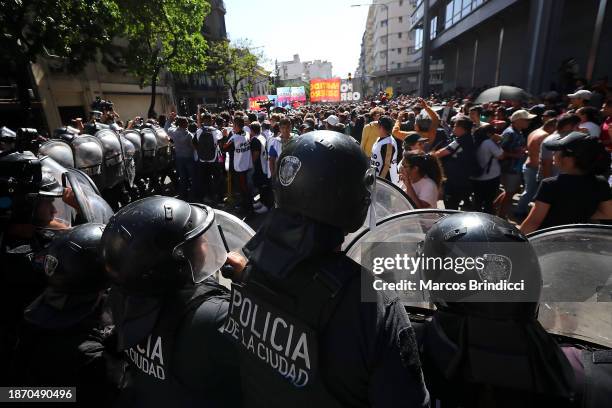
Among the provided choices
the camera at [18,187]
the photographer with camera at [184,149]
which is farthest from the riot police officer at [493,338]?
the photographer with camera at [184,149]

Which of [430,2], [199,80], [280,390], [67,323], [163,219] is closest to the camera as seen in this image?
[280,390]

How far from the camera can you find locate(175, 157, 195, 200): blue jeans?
7.87 metres

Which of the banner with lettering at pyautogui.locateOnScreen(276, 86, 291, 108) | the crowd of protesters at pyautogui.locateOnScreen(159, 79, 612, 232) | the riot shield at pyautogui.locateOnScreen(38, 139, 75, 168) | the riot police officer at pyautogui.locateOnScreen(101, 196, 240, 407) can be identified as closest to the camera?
the riot police officer at pyautogui.locateOnScreen(101, 196, 240, 407)

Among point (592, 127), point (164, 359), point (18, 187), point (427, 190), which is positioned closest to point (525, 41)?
point (592, 127)

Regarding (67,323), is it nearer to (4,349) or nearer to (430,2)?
(4,349)

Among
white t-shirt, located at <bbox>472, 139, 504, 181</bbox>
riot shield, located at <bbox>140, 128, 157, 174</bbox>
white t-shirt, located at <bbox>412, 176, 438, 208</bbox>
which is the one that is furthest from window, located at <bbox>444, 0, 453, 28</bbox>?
white t-shirt, located at <bbox>412, 176, 438, 208</bbox>

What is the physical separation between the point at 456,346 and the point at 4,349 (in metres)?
2.69

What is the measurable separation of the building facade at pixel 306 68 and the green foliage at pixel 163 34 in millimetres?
128546

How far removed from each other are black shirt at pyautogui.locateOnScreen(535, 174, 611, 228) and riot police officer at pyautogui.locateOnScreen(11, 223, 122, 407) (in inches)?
119

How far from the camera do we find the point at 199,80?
3797cm

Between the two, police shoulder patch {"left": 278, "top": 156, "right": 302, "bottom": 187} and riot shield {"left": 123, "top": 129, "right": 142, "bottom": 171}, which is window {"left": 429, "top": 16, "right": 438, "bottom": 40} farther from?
police shoulder patch {"left": 278, "top": 156, "right": 302, "bottom": 187}

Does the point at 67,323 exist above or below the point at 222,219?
below

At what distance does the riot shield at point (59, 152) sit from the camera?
448 centimetres

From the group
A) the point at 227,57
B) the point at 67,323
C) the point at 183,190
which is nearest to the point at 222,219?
the point at 67,323
